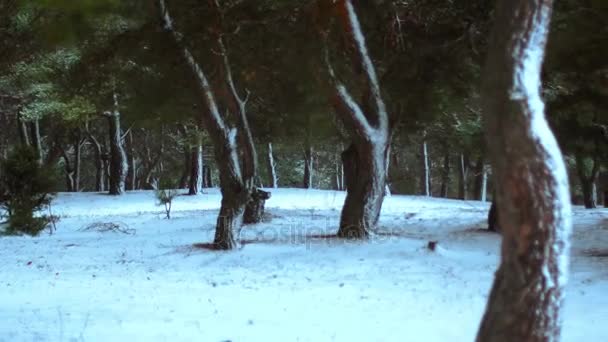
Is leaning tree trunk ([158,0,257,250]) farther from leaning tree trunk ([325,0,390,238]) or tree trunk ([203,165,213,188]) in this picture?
tree trunk ([203,165,213,188])

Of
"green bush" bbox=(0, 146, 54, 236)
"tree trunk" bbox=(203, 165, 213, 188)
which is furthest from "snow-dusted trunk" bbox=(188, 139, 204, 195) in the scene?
"tree trunk" bbox=(203, 165, 213, 188)

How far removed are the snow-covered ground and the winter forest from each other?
3 cm

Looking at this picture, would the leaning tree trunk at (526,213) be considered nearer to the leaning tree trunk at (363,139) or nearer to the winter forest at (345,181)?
the winter forest at (345,181)

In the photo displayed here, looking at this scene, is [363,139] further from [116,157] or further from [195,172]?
[116,157]

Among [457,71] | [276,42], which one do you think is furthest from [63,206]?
[457,71]

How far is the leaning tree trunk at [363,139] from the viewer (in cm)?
840

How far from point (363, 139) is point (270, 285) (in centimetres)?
313

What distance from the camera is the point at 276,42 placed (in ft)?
31.8

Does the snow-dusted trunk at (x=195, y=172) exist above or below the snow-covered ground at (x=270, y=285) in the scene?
above

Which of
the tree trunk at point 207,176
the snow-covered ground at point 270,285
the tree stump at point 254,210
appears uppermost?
the tree trunk at point 207,176

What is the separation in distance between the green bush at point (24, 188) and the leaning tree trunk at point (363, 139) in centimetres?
476

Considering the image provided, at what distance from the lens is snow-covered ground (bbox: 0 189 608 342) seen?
4383 mm

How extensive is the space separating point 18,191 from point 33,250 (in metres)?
1.35

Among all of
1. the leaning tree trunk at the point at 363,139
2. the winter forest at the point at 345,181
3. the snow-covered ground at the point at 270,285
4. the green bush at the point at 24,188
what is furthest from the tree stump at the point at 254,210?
the green bush at the point at 24,188
